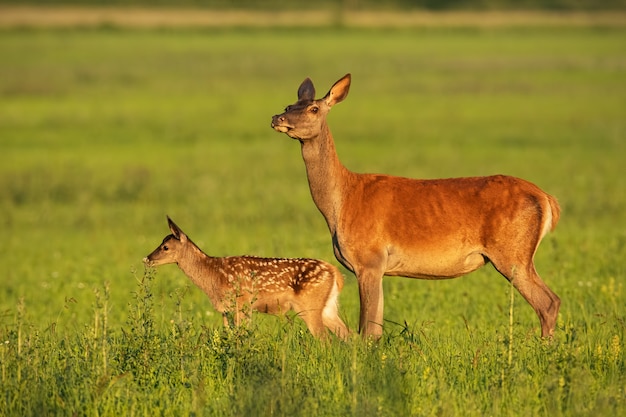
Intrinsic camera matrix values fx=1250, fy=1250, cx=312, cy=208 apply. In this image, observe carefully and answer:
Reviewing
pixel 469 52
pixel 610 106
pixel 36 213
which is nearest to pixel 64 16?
pixel 469 52

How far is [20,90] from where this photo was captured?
44.6 metres

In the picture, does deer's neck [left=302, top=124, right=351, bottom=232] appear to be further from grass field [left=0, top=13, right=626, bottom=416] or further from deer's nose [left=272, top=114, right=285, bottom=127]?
grass field [left=0, top=13, right=626, bottom=416]

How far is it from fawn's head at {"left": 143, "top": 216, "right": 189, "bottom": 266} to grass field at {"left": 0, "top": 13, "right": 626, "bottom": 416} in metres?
0.19

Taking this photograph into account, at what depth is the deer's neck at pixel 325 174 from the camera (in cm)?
1041

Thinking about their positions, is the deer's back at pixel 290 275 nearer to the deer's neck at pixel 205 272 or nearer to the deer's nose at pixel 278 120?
the deer's neck at pixel 205 272

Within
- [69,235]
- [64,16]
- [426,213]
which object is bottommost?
[69,235]

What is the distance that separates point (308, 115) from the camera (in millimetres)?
10227

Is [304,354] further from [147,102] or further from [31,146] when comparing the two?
[147,102]

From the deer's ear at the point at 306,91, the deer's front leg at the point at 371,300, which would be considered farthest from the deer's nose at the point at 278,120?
the deer's front leg at the point at 371,300

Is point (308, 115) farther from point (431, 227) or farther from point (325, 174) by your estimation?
point (431, 227)

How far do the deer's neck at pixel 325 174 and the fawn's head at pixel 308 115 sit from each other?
0.14 meters

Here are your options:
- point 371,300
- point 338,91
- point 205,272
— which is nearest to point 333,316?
point 371,300

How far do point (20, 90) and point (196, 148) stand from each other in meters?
15.5

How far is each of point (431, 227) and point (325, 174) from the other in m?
1.02
